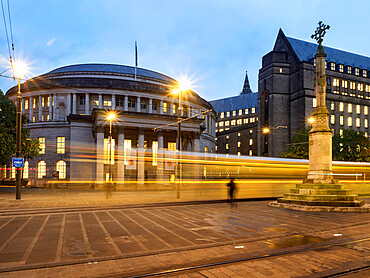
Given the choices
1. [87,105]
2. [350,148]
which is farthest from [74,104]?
[350,148]

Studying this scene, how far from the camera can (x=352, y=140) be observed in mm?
50406

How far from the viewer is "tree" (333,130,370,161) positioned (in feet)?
163

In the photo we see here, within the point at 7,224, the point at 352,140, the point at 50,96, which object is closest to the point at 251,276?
the point at 7,224

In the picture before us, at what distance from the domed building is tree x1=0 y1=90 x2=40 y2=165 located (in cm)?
1661

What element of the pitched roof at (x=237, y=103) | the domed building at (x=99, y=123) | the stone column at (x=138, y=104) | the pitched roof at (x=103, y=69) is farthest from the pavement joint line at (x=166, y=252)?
the pitched roof at (x=237, y=103)

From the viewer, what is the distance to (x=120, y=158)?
53188 mm

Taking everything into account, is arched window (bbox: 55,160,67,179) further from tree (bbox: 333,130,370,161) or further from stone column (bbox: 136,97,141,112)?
tree (bbox: 333,130,370,161)

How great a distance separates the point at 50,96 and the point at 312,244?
65269 millimetres

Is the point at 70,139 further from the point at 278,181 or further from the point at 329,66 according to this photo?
the point at 329,66

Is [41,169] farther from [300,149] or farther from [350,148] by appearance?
[350,148]

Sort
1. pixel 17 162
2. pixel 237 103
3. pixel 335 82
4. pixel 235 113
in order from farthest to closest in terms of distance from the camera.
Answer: pixel 237 103, pixel 235 113, pixel 335 82, pixel 17 162

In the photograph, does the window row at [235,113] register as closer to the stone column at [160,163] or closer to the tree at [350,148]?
the tree at [350,148]

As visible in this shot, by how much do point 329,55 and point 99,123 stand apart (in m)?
69.7

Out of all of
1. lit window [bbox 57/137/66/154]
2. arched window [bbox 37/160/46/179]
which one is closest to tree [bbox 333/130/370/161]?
lit window [bbox 57/137/66/154]
